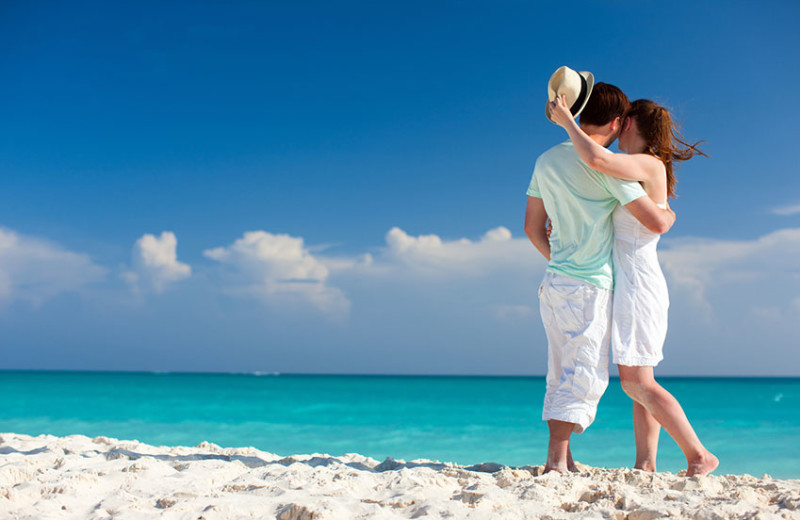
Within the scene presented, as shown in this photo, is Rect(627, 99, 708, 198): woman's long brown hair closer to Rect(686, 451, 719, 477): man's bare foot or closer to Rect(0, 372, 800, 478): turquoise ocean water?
Rect(686, 451, 719, 477): man's bare foot

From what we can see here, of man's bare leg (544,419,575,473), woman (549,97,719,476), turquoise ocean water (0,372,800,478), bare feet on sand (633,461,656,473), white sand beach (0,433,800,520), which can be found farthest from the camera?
turquoise ocean water (0,372,800,478)

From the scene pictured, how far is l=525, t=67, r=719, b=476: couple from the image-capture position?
2.43 meters

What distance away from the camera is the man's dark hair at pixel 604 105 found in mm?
2572

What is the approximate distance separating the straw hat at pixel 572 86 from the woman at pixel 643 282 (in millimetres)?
51

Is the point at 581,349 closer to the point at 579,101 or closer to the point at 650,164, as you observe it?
the point at 650,164

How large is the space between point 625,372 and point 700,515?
0.77 meters

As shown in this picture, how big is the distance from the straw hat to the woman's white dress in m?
0.48

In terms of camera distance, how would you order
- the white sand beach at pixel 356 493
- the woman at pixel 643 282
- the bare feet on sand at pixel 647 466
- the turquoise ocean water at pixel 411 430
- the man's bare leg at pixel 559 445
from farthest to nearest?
1. the turquoise ocean water at pixel 411 430
2. the bare feet on sand at pixel 647 466
3. the man's bare leg at pixel 559 445
4. the woman at pixel 643 282
5. the white sand beach at pixel 356 493

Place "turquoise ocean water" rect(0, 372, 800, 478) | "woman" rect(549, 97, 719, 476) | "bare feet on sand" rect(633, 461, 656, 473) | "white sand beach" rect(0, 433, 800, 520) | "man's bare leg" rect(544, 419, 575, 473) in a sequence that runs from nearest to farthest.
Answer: "white sand beach" rect(0, 433, 800, 520) → "woman" rect(549, 97, 719, 476) → "man's bare leg" rect(544, 419, 575, 473) → "bare feet on sand" rect(633, 461, 656, 473) → "turquoise ocean water" rect(0, 372, 800, 478)

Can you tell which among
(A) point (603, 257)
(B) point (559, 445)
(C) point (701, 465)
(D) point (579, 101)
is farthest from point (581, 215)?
(C) point (701, 465)

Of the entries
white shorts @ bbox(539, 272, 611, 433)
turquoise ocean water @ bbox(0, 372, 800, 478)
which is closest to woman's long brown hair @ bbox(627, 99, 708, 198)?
white shorts @ bbox(539, 272, 611, 433)

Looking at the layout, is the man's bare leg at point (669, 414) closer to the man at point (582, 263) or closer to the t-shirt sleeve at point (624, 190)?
the man at point (582, 263)

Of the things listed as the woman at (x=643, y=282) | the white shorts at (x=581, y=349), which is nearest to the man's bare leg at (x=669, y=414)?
the woman at (x=643, y=282)

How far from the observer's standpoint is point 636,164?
2439 millimetres
